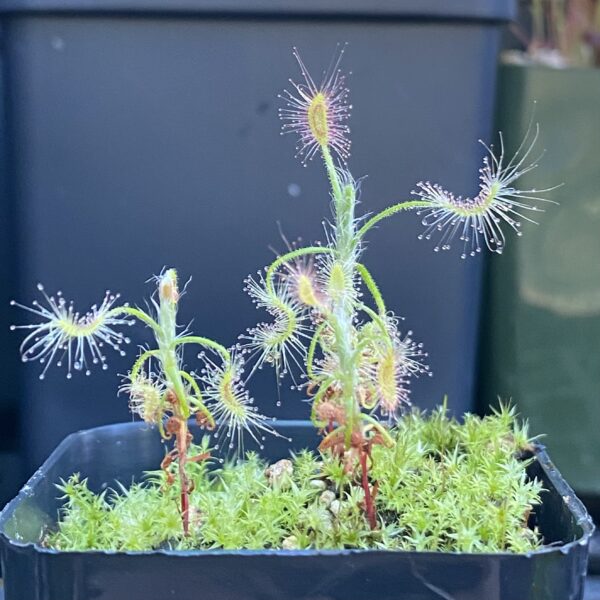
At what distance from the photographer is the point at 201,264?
757 mm

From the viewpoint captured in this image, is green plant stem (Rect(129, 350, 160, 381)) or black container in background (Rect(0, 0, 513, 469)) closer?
green plant stem (Rect(129, 350, 160, 381))

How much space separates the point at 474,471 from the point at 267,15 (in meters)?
0.43

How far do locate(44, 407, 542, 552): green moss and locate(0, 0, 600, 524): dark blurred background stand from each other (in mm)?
172

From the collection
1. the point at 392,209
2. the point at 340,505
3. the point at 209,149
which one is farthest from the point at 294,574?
the point at 209,149

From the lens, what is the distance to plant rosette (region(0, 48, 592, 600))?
446 mm

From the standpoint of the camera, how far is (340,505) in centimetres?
54

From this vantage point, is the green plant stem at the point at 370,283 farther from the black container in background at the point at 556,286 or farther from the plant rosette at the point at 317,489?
the black container in background at the point at 556,286

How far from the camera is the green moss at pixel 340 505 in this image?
0.51 m

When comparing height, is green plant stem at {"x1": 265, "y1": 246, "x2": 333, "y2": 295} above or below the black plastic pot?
above

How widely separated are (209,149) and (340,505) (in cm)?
36

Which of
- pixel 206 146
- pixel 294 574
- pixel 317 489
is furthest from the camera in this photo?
pixel 206 146

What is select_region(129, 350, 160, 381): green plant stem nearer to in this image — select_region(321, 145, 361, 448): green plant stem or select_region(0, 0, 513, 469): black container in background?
select_region(321, 145, 361, 448): green plant stem

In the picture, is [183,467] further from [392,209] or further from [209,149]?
[209,149]

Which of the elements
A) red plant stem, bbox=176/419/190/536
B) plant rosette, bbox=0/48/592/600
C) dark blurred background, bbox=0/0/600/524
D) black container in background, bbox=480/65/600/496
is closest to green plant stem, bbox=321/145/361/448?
plant rosette, bbox=0/48/592/600
